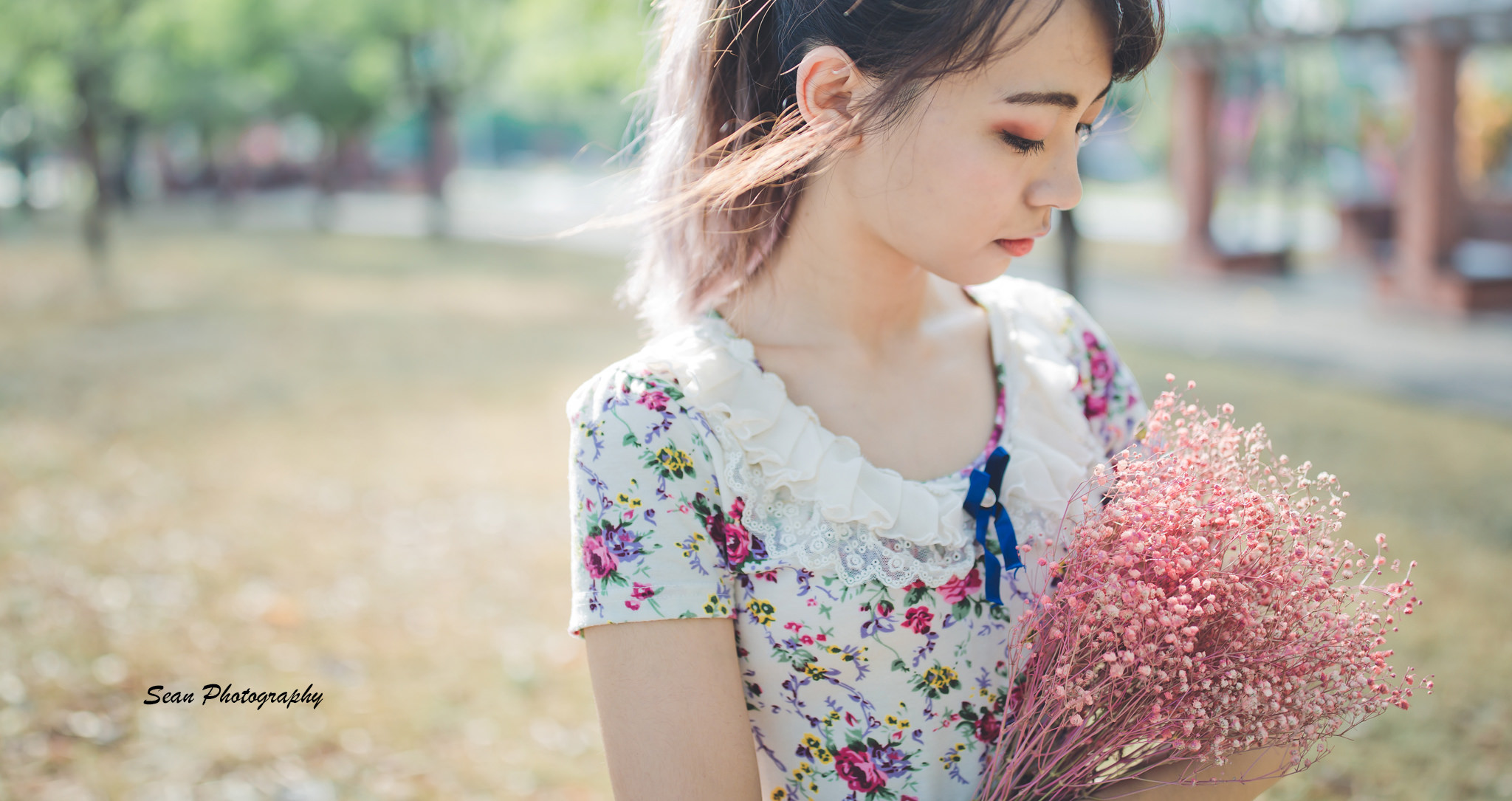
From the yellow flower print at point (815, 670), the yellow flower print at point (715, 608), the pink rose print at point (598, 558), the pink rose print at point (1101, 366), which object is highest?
the pink rose print at point (1101, 366)

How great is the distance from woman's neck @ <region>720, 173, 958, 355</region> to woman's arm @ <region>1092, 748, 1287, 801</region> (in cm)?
66

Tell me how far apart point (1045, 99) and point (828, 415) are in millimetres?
500

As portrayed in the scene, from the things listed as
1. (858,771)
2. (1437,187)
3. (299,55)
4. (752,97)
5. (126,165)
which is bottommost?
(1437,187)

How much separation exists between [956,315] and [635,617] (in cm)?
74

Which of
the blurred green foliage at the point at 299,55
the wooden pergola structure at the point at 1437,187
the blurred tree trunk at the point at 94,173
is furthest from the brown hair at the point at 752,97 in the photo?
the blurred tree trunk at the point at 94,173

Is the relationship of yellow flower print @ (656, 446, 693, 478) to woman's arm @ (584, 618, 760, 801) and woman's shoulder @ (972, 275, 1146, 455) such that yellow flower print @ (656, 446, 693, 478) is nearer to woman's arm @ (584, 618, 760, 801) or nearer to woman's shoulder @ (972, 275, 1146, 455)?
woman's arm @ (584, 618, 760, 801)

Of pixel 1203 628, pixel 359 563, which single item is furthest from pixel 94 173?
pixel 1203 628

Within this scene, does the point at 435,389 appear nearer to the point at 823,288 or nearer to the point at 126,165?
the point at 823,288

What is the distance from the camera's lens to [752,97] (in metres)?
1.46

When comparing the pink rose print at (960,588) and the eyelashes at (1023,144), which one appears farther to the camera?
the pink rose print at (960,588)

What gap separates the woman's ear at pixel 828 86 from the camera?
131 cm

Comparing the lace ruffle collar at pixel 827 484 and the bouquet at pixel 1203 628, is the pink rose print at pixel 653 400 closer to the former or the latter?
the lace ruffle collar at pixel 827 484

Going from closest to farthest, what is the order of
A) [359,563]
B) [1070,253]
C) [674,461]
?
[674,461] < [359,563] < [1070,253]

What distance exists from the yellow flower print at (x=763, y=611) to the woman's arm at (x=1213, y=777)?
46cm
